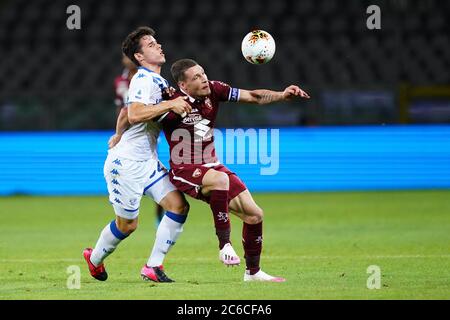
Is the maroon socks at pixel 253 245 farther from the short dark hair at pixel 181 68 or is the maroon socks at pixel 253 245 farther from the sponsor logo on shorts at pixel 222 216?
the short dark hair at pixel 181 68

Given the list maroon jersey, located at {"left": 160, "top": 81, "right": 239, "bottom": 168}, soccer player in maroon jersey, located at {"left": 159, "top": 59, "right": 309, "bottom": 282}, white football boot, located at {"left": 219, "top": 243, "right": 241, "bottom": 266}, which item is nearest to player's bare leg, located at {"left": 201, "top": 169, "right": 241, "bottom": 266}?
soccer player in maroon jersey, located at {"left": 159, "top": 59, "right": 309, "bottom": 282}

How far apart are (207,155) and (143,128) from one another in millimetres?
591

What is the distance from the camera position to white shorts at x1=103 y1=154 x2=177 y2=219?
8.28m

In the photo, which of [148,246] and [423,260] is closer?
[423,260]

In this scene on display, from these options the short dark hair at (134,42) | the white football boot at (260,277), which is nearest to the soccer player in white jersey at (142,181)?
the short dark hair at (134,42)

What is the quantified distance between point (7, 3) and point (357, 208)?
12.2 metres

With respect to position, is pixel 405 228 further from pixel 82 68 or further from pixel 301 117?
pixel 82 68

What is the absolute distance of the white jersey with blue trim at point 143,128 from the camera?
8.06m

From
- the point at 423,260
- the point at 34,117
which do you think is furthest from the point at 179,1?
the point at 423,260

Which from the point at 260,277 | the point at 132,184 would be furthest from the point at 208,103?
the point at 260,277

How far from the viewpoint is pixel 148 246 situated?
11492mm

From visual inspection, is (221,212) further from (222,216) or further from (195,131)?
(195,131)

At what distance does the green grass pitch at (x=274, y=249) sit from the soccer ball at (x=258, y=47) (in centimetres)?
184

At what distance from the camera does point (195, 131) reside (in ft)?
27.1
